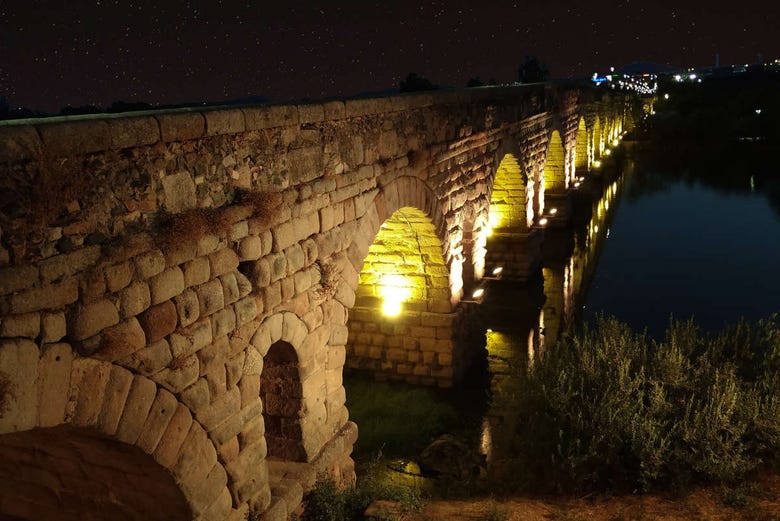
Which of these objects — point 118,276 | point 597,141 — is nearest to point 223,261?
A: point 118,276

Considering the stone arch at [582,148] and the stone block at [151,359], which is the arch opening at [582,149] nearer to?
the stone arch at [582,148]

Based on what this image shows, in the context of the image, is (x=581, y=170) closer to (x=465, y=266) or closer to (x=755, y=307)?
(x=755, y=307)

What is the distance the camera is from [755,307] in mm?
13734

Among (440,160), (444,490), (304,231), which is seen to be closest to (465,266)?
(440,160)

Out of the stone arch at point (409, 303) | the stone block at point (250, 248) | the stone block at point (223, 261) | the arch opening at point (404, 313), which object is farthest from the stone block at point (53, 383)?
the arch opening at point (404, 313)

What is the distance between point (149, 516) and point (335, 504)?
5.37 ft

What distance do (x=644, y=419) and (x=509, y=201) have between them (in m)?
8.42

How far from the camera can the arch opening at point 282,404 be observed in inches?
225

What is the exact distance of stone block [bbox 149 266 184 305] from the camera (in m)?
3.96

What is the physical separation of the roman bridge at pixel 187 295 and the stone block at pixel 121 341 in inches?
0.4

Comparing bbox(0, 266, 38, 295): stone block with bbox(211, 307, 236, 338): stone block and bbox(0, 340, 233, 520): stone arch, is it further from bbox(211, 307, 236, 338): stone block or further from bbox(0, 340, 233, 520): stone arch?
bbox(211, 307, 236, 338): stone block

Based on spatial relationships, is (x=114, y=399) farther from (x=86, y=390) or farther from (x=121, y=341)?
(x=121, y=341)

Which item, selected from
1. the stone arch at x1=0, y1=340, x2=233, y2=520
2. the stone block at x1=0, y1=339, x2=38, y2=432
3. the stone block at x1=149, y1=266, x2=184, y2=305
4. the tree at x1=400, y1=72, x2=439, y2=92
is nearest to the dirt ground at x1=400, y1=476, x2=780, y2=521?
the stone arch at x1=0, y1=340, x2=233, y2=520

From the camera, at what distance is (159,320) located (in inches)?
158
